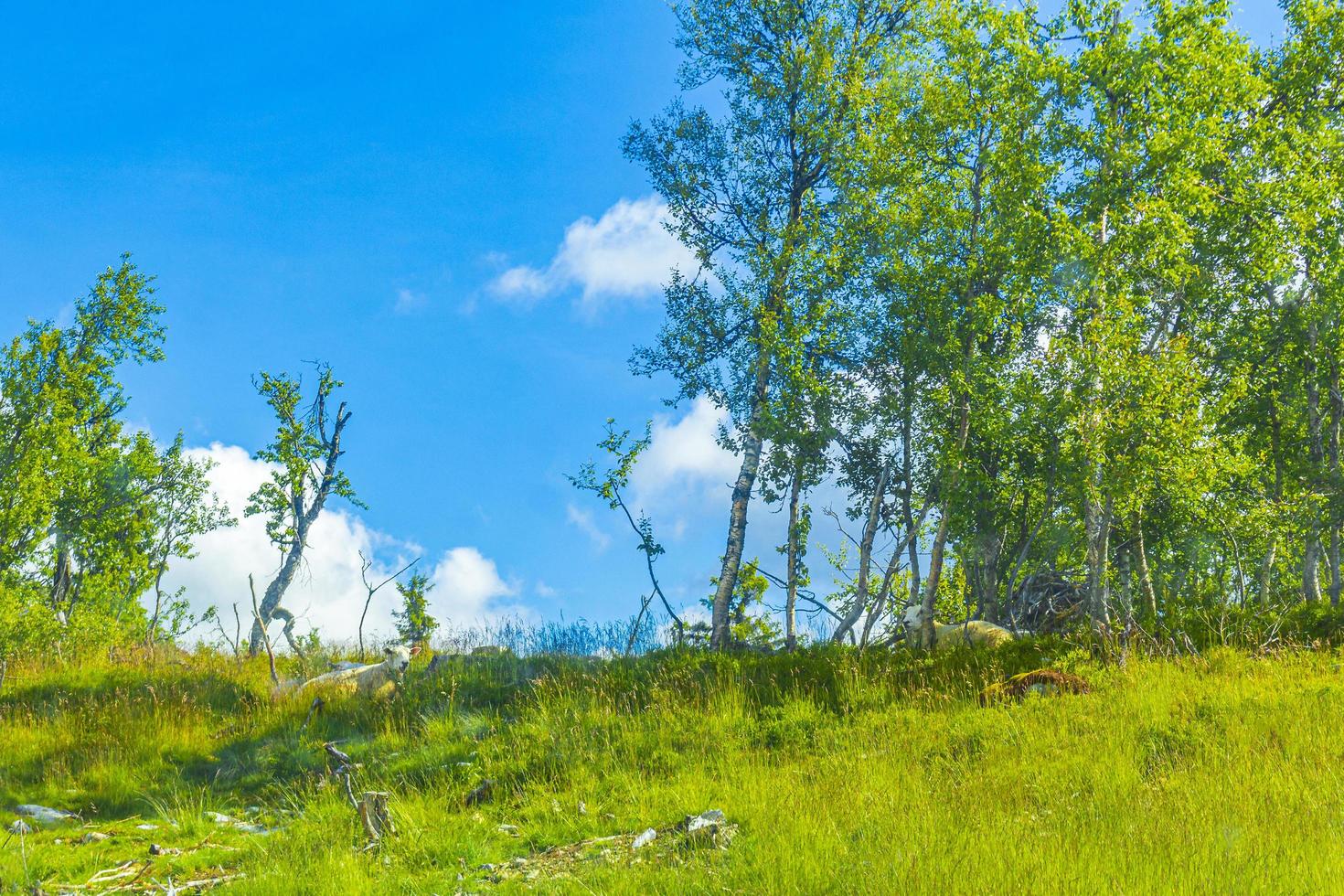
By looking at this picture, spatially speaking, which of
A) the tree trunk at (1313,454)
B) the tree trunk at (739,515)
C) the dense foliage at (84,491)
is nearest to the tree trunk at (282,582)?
the dense foliage at (84,491)

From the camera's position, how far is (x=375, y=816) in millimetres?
8438

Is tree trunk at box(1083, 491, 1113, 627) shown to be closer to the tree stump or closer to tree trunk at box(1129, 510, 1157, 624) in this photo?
tree trunk at box(1129, 510, 1157, 624)

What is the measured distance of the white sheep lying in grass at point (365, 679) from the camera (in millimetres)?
15645

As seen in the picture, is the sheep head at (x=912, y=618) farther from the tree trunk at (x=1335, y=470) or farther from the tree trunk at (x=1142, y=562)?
the tree trunk at (x=1335, y=470)

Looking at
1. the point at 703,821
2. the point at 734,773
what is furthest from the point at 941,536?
the point at 703,821

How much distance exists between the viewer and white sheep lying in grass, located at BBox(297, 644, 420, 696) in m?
15.6

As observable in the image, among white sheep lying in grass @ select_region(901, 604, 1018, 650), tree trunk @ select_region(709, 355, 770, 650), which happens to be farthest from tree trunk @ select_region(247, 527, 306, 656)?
white sheep lying in grass @ select_region(901, 604, 1018, 650)

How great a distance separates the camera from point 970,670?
13.5 metres

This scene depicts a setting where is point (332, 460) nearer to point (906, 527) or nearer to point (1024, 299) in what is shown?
point (906, 527)

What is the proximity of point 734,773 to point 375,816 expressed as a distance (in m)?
3.51

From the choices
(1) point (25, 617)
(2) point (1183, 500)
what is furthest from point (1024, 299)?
(1) point (25, 617)

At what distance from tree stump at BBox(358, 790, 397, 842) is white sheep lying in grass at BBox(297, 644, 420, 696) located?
696 cm

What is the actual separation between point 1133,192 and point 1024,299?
→ 3.05 meters

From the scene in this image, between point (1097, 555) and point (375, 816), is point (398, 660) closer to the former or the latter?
point (375, 816)
